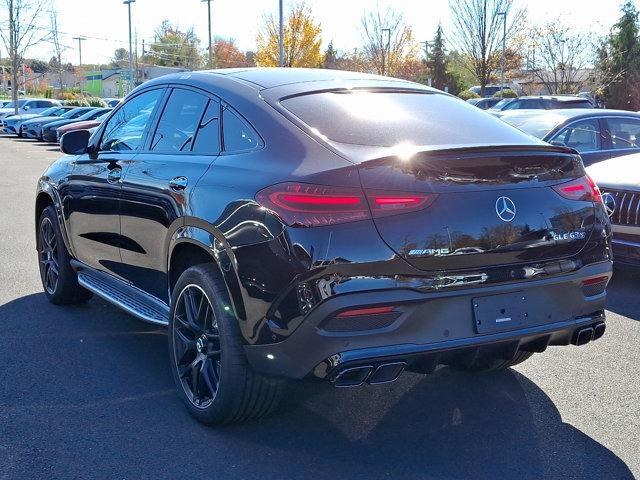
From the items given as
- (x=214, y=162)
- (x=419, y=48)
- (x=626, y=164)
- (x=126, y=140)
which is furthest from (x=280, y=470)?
(x=419, y=48)

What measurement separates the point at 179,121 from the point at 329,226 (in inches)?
65.4

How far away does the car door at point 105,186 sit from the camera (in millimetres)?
4742

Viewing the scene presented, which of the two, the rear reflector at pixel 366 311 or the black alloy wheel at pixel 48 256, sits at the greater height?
the rear reflector at pixel 366 311

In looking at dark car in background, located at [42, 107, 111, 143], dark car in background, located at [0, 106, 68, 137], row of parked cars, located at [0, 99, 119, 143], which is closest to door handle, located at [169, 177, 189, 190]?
row of parked cars, located at [0, 99, 119, 143]

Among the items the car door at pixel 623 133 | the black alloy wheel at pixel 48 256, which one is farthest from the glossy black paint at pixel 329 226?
the car door at pixel 623 133

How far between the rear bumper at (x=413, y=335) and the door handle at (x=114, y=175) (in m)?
1.86

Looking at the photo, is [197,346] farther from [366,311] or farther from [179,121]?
[179,121]

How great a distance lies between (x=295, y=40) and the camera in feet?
141

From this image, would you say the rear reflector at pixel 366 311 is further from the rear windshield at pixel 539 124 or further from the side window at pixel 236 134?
the rear windshield at pixel 539 124

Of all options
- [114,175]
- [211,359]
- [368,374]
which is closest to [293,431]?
[211,359]

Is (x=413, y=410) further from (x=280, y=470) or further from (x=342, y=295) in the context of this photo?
(x=342, y=295)

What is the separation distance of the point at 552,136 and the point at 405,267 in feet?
20.8

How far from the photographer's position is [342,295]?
302cm

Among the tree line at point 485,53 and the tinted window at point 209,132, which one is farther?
the tree line at point 485,53
